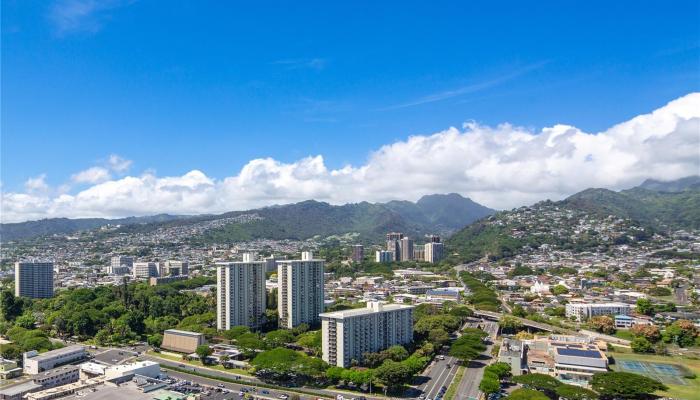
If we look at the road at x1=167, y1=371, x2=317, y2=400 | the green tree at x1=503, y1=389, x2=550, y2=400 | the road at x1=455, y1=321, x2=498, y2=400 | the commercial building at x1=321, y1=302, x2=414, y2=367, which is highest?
the commercial building at x1=321, y1=302, x2=414, y2=367

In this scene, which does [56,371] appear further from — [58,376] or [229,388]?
[229,388]

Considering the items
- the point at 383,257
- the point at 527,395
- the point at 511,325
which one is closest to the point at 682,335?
the point at 511,325

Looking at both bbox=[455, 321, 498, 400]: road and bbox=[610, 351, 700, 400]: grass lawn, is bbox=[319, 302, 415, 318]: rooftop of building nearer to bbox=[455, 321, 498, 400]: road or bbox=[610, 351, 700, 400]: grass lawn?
bbox=[455, 321, 498, 400]: road

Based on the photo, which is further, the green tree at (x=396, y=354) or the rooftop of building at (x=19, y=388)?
the green tree at (x=396, y=354)

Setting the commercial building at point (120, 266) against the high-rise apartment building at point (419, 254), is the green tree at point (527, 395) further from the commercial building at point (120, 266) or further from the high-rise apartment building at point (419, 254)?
the high-rise apartment building at point (419, 254)

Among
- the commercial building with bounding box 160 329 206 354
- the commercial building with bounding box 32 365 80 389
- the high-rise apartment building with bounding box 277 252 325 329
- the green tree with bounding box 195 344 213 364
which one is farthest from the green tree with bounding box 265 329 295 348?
the commercial building with bounding box 32 365 80 389

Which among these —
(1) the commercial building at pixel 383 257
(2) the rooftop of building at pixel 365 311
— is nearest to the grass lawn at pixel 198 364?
(2) the rooftop of building at pixel 365 311
